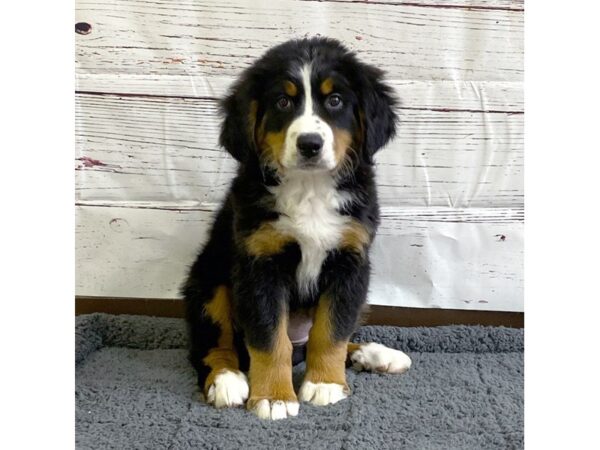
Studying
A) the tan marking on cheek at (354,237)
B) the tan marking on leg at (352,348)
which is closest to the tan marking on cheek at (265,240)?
the tan marking on cheek at (354,237)

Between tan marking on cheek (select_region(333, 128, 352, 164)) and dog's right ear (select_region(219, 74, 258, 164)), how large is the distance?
284 mm

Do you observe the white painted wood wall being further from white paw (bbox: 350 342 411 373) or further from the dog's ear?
the dog's ear

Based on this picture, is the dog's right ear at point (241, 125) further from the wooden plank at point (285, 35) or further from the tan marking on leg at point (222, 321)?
the wooden plank at point (285, 35)

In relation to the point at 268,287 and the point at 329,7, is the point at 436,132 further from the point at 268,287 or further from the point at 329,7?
the point at 268,287

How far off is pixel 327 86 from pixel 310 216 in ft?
1.38

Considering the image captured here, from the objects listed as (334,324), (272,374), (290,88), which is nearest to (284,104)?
(290,88)

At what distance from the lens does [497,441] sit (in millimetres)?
1848

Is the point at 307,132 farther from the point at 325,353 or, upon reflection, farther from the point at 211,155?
the point at 211,155

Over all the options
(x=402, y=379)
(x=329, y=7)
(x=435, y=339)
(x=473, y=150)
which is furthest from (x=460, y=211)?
(x=329, y=7)

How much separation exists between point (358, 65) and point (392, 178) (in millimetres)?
798

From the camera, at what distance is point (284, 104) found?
1999 millimetres

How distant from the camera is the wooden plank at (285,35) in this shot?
2.67 metres

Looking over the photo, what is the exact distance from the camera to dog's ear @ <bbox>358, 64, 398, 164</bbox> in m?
2.04

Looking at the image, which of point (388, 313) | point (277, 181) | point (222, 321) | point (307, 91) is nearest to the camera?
point (307, 91)
